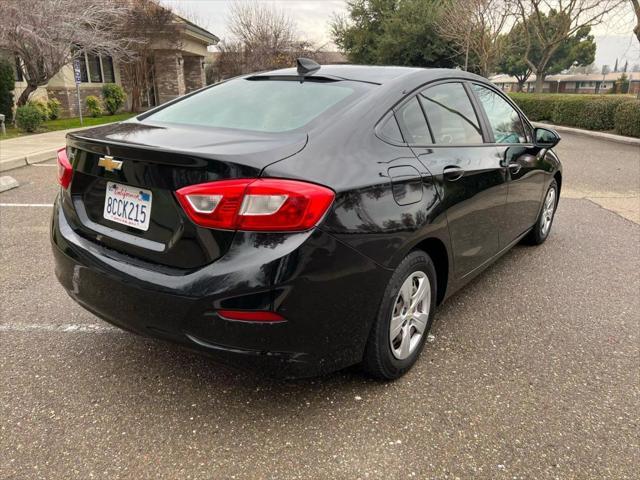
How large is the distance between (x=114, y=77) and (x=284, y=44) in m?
13.4

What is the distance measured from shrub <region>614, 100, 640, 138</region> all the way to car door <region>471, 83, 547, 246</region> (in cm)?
1070

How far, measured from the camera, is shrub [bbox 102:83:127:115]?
68.7 ft

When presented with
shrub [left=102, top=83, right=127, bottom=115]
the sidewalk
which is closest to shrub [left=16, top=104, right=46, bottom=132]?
the sidewalk

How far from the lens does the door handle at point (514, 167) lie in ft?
11.5

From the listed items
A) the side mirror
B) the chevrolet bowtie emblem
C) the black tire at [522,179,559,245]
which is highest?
the chevrolet bowtie emblem

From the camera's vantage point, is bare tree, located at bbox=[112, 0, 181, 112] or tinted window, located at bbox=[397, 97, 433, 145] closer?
tinted window, located at bbox=[397, 97, 433, 145]

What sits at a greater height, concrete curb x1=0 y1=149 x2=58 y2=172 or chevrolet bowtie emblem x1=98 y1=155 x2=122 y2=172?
chevrolet bowtie emblem x1=98 y1=155 x2=122 y2=172

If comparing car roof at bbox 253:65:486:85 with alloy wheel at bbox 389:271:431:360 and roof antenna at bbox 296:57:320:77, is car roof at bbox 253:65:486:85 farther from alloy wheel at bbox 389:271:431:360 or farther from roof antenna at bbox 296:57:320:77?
alloy wheel at bbox 389:271:431:360

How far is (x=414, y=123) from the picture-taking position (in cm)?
Result: 268

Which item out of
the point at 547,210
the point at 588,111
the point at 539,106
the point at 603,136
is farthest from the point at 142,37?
the point at 547,210

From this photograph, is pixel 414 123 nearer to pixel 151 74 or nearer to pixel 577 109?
pixel 577 109

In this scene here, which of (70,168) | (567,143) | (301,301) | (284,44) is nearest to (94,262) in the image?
(70,168)

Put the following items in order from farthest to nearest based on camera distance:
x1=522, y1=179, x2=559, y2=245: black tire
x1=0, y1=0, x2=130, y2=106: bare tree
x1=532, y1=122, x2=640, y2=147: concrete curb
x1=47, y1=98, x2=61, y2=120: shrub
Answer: x1=47, y1=98, x2=61, y2=120: shrub → x1=532, y1=122, x2=640, y2=147: concrete curb → x1=0, y1=0, x2=130, y2=106: bare tree → x1=522, y1=179, x2=559, y2=245: black tire

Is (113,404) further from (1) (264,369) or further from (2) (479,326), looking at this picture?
(2) (479,326)
